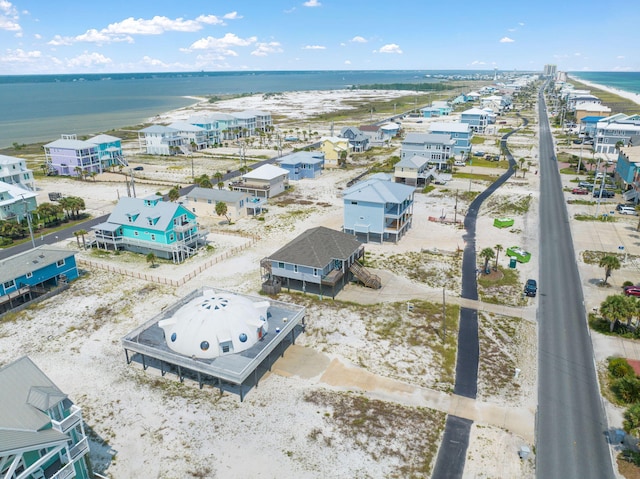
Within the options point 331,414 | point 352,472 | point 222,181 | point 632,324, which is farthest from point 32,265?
point 632,324

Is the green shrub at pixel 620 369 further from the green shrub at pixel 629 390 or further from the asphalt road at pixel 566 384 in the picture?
the green shrub at pixel 629 390

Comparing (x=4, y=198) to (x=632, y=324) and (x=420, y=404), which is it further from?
(x=632, y=324)

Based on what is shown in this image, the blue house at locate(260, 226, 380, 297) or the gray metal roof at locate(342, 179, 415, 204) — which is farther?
the gray metal roof at locate(342, 179, 415, 204)

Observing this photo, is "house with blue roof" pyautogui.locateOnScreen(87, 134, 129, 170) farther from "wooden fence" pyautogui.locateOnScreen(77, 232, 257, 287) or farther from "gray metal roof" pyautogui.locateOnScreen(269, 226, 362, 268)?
A: "gray metal roof" pyautogui.locateOnScreen(269, 226, 362, 268)

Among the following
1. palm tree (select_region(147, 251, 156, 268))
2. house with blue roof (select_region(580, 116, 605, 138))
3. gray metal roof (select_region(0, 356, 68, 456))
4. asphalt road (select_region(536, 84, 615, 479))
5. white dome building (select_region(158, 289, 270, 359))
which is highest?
house with blue roof (select_region(580, 116, 605, 138))

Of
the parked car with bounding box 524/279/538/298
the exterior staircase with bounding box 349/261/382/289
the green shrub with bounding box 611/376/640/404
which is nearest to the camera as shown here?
the green shrub with bounding box 611/376/640/404

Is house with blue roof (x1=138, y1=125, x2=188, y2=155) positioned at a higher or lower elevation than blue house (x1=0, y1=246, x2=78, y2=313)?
higher

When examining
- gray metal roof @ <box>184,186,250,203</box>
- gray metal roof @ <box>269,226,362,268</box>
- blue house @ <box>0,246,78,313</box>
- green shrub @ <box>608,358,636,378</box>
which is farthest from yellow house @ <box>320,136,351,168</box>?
green shrub @ <box>608,358,636,378</box>

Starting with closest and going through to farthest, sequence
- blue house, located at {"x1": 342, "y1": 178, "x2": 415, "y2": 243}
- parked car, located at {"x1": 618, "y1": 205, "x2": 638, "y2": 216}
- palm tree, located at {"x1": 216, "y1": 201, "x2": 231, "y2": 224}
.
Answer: blue house, located at {"x1": 342, "y1": 178, "x2": 415, "y2": 243} < palm tree, located at {"x1": 216, "y1": 201, "x2": 231, "y2": 224} < parked car, located at {"x1": 618, "y1": 205, "x2": 638, "y2": 216}
